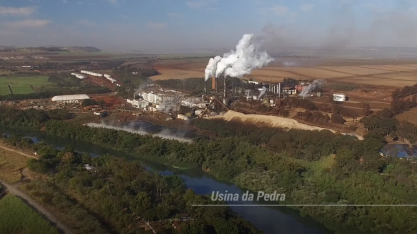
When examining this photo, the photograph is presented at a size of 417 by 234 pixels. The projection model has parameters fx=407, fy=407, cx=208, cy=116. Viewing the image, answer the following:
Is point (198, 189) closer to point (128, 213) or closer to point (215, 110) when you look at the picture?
point (128, 213)

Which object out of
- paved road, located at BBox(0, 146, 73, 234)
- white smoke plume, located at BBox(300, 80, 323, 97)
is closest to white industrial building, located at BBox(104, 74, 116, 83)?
white smoke plume, located at BBox(300, 80, 323, 97)

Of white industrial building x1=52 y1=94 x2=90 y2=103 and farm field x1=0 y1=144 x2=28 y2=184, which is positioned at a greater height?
white industrial building x1=52 y1=94 x2=90 y2=103

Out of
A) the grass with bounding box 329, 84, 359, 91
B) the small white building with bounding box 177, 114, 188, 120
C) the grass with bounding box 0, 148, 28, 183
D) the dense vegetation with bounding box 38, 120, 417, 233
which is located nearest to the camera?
the dense vegetation with bounding box 38, 120, 417, 233

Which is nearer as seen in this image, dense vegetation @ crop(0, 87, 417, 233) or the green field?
dense vegetation @ crop(0, 87, 417, 233)

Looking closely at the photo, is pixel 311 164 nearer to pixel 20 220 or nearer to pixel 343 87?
pixel 20 220

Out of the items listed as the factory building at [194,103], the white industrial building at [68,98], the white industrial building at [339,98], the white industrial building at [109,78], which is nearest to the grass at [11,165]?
the factory building at [194,103]

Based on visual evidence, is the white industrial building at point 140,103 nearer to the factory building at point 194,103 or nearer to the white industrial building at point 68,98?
the factory building at point 194,103

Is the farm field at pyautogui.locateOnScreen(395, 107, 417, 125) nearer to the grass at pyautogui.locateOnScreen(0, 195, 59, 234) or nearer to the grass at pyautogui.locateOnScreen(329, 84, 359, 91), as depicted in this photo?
the grass at pyautogui.locateOnScreen(329, 84, 359, 91)
